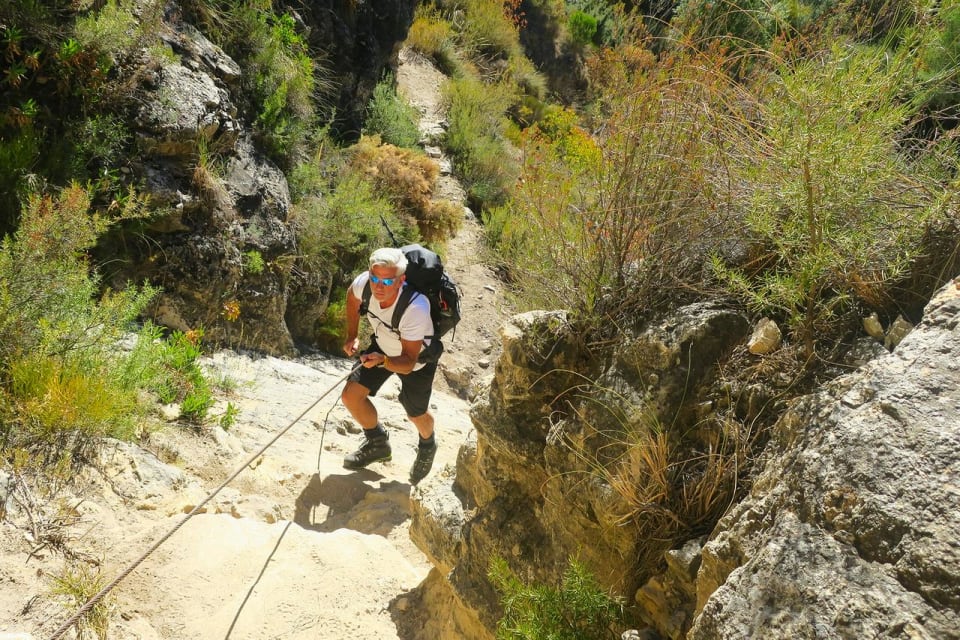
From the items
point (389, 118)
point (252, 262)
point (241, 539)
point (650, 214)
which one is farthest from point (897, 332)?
point (389, 118)

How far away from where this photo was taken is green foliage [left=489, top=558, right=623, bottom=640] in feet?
7.80

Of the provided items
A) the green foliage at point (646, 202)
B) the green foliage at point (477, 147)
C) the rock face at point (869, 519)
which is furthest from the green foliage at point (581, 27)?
the rock face at point (869, 519)

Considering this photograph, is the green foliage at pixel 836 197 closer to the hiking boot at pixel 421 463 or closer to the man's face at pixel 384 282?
the man's face at pixel 384 282

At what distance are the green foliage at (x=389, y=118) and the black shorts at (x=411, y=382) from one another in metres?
7.41

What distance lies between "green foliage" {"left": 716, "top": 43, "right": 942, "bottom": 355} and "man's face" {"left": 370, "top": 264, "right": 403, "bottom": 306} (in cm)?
247

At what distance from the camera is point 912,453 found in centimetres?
155

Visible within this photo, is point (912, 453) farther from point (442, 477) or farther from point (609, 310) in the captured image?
point (442, 477)

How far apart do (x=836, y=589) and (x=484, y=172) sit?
12.4 m

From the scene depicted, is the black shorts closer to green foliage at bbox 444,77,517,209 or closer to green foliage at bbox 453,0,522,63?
green foliage at bbox 444,77,517,209

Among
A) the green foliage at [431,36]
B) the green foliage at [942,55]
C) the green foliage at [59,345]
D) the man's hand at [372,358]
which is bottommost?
the green foliage at [59,345]

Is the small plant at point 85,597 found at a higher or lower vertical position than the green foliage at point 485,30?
lower

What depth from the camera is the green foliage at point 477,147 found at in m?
13.1

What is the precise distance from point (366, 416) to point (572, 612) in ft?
10.6

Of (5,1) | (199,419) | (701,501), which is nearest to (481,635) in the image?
(701,501)
